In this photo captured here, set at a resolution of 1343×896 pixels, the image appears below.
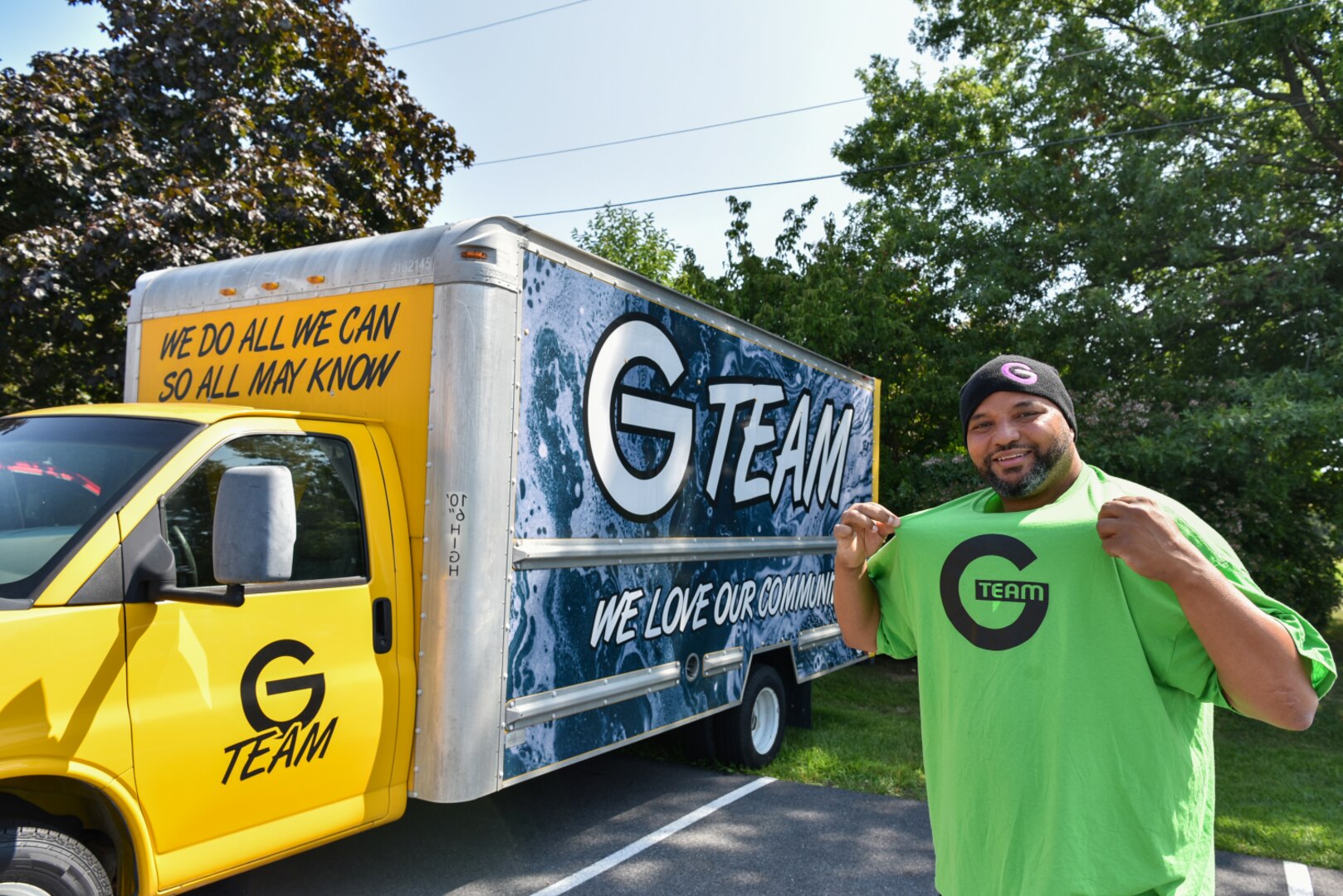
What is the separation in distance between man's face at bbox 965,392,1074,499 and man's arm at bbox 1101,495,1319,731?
353 mm

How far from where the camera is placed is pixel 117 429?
3.56 m

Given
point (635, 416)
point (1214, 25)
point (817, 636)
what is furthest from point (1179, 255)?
point (635, 416)

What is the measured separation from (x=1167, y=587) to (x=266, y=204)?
1056cm

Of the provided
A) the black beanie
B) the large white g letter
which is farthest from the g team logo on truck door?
the black beanie

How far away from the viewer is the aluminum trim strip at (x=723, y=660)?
588cm

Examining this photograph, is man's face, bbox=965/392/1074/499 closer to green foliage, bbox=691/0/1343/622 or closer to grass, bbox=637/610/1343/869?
grass, bbox=637/610/1343/869

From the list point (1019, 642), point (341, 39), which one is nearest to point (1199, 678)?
point (1019, 642)

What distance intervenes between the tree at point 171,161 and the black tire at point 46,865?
7.47 meters

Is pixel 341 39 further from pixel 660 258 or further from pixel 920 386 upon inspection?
pixel 660 258

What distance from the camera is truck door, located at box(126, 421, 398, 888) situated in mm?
3113

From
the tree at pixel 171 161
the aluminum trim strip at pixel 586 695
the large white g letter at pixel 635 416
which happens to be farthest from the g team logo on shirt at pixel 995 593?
the tree at pixel 171 161

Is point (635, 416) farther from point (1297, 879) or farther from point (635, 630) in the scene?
point (1297, 879)

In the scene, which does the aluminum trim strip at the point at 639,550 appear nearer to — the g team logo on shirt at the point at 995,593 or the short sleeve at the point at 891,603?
the short sleeve at the point at 891,603

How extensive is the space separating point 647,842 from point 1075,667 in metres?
4.03
